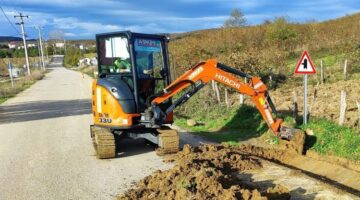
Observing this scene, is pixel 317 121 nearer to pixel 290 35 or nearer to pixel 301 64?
pixel 301 64

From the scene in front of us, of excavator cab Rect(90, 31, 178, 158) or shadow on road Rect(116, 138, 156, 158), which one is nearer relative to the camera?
excavator cab Rect(90, 31, 178, 158)

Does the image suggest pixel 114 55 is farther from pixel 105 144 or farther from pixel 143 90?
pixel 105 144

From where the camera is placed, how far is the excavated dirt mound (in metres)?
6.28

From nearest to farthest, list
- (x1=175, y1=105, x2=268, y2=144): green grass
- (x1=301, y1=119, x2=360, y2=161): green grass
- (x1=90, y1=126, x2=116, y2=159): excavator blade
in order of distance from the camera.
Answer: (x1=301, y1=119, x2=360, y2=161): green grass, (x1=90, y1=126, x2=116, y2=159): excavator blade, (x1=175, y1=105, x2=268, y2=144): green grass

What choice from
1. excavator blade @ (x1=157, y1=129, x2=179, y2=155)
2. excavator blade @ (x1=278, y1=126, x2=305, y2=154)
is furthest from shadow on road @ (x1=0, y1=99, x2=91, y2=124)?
excavator blade @ (x1=278, y1=126, x2=305, y2=154)

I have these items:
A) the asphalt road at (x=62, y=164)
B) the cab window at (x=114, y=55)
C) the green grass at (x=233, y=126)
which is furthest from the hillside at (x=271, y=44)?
the cab window at (x=114, y=55)

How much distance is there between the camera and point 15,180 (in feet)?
28.4

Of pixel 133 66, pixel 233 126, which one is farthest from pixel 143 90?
pixel 233 126

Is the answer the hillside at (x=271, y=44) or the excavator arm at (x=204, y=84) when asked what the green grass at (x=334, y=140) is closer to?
the excavator arm at (x=204, y=84)

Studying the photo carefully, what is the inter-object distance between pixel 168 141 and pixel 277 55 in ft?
53.9

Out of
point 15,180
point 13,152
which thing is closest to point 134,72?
point 15,180

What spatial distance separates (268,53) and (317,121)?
1481 cm

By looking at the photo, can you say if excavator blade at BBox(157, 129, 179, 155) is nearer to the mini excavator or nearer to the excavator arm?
the mini excavator

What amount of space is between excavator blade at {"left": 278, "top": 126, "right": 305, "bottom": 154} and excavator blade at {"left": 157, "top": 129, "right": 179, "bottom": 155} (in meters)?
2.46
